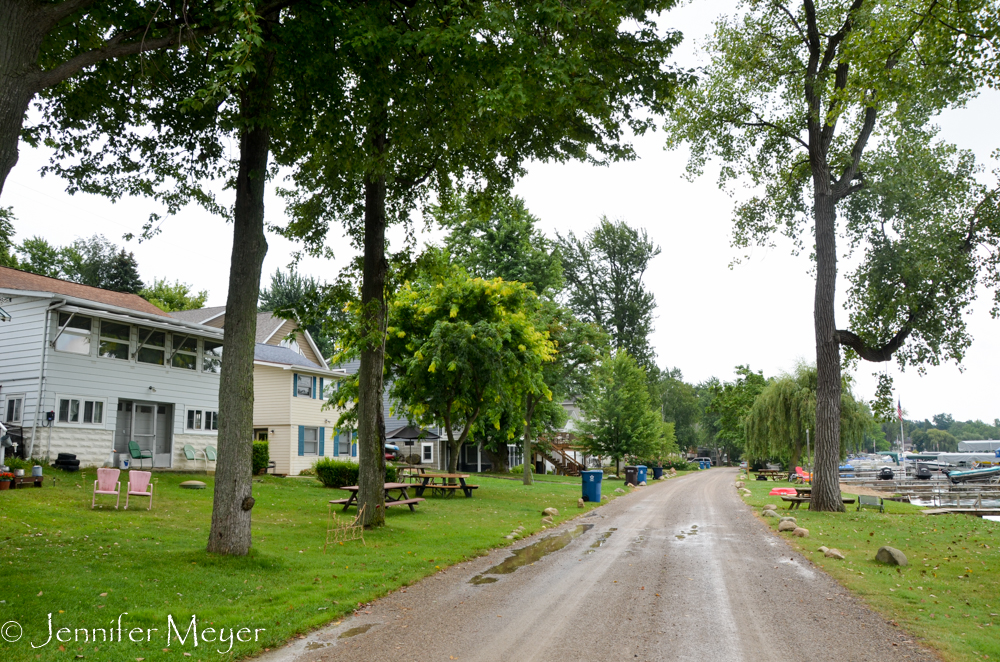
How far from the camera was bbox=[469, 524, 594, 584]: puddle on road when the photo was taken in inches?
381

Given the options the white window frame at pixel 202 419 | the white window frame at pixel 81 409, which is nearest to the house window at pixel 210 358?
the white window frame at pixel 202 419

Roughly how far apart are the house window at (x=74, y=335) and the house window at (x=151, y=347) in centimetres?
182

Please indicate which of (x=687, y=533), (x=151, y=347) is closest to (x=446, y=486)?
(x=687, y=533)

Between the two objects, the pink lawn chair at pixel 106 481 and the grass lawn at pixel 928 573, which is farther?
the pink lawn chair at pixel 106 481

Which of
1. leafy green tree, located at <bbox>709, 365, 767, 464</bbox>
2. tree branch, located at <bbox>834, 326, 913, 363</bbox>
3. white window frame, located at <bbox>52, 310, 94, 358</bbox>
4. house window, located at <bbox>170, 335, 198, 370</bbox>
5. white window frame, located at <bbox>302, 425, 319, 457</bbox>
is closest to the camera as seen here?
white window frame, located at <bbox>52, 310, 94, 358</bbox>

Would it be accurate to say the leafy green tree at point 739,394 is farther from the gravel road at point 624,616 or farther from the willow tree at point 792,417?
the gravel road at point 624,616

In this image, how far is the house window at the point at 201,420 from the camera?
78.6 feet

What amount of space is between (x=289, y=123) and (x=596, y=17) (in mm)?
5299

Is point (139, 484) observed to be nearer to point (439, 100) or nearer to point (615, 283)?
point (439, 100)

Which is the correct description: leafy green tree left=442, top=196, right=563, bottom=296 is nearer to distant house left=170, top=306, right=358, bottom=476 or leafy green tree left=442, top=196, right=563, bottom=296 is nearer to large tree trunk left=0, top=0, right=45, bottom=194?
distant house left=170, top=306, right=358, bottom=476

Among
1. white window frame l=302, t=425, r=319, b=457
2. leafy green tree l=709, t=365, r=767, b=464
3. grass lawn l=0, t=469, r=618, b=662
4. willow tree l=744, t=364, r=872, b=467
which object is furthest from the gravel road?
leafy green tree l=709, t=365, r=767, b=464

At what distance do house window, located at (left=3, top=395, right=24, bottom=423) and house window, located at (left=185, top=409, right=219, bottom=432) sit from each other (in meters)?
5.36

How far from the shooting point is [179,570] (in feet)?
27.5

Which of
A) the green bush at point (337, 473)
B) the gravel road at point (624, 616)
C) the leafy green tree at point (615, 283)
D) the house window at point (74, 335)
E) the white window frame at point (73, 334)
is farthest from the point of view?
the leafy green tree at point (615, 283)
